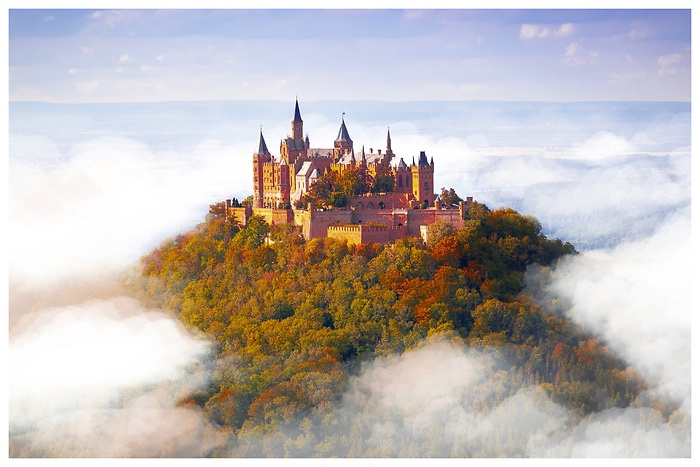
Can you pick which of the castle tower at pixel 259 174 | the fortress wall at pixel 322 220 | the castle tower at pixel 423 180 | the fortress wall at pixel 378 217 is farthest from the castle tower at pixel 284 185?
the castle tower at pixel 423 180

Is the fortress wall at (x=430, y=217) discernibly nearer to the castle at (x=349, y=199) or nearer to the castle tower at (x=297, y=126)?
the castle at (x=349, y=199)

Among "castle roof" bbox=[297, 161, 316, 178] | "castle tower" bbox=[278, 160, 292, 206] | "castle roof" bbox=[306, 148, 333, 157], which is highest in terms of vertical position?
"castle roof" bbox=[306, 148, 333, 157]

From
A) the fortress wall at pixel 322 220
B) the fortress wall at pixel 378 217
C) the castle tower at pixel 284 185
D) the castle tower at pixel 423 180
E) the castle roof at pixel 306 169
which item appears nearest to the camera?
the fortress wall at pixel 322 220

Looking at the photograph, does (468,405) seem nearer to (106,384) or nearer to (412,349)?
(412,349)

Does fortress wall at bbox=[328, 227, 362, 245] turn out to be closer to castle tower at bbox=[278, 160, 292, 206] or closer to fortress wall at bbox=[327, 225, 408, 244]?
fortress wall at bbox=[327, 225, 408, 244]

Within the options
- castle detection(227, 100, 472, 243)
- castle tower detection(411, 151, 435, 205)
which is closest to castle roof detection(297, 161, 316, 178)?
castle detection(227, 100, 472, 243)

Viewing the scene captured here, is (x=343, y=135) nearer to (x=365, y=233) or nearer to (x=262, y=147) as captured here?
(x=262, y=147)

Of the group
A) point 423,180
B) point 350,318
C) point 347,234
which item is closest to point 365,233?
point 347,234
